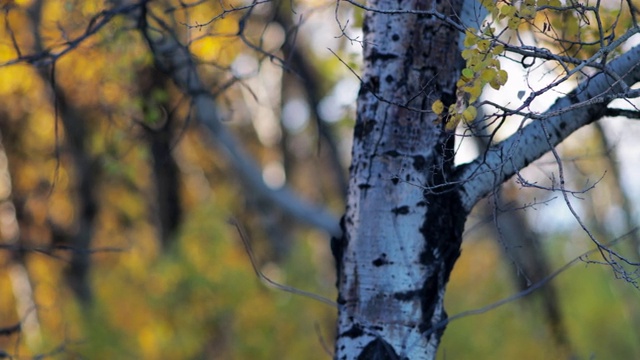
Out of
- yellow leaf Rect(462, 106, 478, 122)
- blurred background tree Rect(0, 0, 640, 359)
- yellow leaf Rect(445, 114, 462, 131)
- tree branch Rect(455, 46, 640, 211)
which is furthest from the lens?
blurred background tree Rect(0, 0, 640, 359)

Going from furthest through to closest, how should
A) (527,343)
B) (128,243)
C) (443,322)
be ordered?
(128,243) < (527,343) < (443,322)

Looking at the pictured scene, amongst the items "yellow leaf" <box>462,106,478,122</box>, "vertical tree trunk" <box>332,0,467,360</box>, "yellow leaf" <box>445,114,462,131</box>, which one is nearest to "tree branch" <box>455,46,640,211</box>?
"vertical tree trunk" <box>332,0,467,360</box>

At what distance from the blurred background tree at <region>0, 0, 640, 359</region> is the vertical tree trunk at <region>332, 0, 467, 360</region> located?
48 cm

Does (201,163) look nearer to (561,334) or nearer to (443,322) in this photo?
(561,334)

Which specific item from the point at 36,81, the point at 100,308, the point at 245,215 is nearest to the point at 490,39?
the point at 100,308

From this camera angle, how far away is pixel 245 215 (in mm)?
19672

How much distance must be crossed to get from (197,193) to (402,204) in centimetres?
1686

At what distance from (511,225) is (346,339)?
6.38 m

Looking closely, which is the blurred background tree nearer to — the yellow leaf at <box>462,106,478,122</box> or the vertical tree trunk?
the vertical tree trunk

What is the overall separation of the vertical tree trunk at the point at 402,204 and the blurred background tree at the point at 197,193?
477 millimetres

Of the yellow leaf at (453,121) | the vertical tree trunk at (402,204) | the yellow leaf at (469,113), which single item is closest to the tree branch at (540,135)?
the vertical tree trunk at (402,204)

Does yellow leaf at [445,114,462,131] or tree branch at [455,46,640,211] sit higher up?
tree branch at [455,46,640,211]

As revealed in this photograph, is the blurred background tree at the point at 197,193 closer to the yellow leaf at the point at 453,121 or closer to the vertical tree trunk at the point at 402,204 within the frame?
the vertical tree trunk at the point at 402,204

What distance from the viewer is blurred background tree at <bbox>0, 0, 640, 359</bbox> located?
5.53 meters
